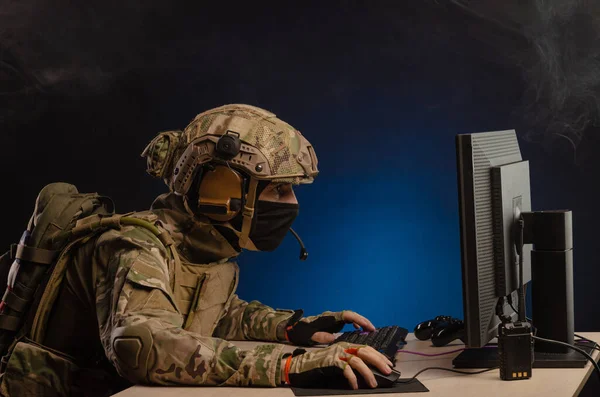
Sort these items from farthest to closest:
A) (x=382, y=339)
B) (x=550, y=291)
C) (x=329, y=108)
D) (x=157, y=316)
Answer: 1. (x=329, y=108)
2. (x=382, y=339)
3. (x=550, y=291)
4. (x=157, y=316)

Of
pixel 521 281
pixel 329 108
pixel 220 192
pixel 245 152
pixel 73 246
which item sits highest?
pixel 329 108

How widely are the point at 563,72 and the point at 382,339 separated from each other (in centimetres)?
167

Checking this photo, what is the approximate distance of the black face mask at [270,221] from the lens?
246cm

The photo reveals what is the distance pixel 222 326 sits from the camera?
2.72 metres

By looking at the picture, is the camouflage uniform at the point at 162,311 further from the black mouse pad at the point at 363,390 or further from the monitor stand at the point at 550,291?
the monitor stand at the point at 550,291

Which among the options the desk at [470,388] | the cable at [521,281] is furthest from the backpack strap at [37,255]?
the cable at [521,281]

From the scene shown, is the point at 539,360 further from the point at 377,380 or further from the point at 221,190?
the point at 221,190

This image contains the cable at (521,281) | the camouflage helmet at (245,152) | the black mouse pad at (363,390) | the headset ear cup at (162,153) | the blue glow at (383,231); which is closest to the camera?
the black mouse pad at (363,390)

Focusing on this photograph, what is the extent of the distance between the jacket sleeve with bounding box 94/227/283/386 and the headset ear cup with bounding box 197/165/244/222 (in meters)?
0.33

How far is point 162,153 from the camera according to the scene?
253 cm

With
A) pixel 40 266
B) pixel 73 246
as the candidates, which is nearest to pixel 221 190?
pixel 73 246

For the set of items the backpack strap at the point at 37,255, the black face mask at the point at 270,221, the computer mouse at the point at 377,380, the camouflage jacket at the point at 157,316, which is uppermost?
the black face mask at the point at 270,221

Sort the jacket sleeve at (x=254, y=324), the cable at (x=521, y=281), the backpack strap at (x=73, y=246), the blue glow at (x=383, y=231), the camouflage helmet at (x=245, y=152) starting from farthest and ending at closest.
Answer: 1. the blue glow at (x=383, y=231)
2. the jacket sleeve at (x=254, y=324)
3. the camouflage helmet at (x=245, y=152)
4. the backpack strap at (x=73, y=246)
5. the cable at (x=521, y=281)

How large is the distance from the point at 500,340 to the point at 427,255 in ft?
5.48
